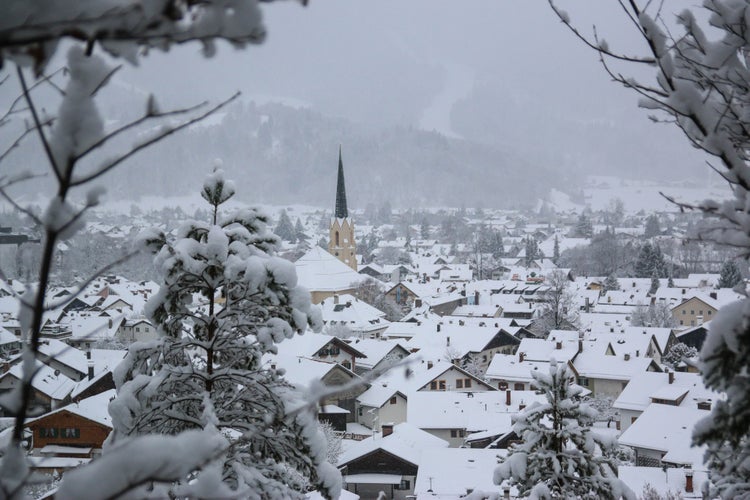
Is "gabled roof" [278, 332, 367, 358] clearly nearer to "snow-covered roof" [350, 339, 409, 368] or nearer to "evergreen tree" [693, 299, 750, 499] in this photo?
"snow-covered roof" [350, 339, 409, 368]

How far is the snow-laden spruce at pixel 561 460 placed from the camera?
Answer: 7.35 metres

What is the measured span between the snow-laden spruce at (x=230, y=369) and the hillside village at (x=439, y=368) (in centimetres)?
48

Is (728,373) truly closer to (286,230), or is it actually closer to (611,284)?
(611,284)

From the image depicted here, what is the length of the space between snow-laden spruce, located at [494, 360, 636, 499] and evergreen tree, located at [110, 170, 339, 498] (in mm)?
3086

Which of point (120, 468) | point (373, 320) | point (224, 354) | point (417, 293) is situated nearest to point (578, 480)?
point (224, 354)

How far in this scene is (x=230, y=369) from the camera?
552 centimetres

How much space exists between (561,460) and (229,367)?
4.21 metres

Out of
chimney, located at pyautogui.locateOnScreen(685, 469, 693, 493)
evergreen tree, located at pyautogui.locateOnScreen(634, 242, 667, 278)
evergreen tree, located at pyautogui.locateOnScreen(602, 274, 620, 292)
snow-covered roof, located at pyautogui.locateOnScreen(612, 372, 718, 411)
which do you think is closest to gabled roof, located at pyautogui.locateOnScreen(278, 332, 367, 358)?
snow-covered roof, located at pyautogui.locateOnScreen(612, 372, 718, 411)

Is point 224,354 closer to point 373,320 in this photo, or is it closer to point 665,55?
point 665,55

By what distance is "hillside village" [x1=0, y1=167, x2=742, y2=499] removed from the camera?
57.1ft

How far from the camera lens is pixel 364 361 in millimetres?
32938

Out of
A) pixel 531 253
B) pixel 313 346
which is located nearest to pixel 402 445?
pixel 313 346

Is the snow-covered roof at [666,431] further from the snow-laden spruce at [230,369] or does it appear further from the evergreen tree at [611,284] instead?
the evergreen tree at [611,284]

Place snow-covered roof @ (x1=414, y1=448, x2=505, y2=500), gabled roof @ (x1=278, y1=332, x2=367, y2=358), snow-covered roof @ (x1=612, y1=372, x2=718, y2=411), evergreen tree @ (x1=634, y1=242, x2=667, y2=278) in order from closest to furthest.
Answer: snow-covered roof @ (x1=414, y1=448, x2=505, y2=500), snow-covered roof @ (x1=612, y1=372, x2=718, y2=411), gabled roof @ (x1=278, y1=332, x2=367, y2=358), evergreen tree @ (x1=634, y1=242, x2=667, y2=278)
